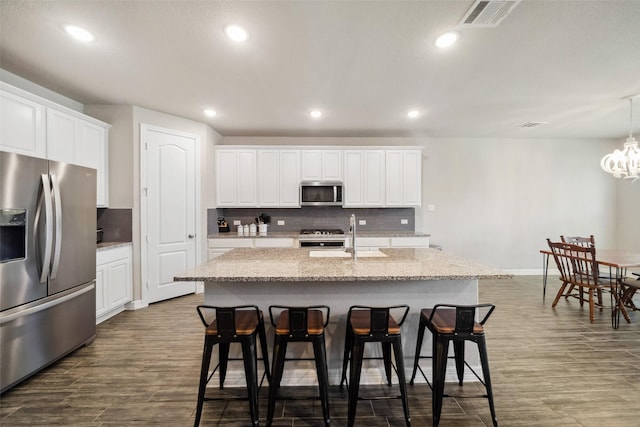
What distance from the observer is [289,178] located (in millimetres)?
4801

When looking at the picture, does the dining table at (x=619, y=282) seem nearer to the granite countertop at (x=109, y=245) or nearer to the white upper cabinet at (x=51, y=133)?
the granite countertop at (x=109, y=245)

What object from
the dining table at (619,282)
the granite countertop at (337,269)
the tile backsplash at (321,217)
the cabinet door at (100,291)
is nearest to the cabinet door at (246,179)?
the tile backsplash at (321,217)

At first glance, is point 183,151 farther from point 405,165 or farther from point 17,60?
point 405,165

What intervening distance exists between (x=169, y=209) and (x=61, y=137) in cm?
140

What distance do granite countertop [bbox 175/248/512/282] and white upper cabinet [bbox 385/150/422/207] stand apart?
8.06 ft

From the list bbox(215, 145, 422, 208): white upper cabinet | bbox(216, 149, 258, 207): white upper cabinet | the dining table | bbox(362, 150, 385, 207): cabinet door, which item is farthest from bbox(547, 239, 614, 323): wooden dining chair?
bbox(216, 149, 258, 207): white upper cabinet

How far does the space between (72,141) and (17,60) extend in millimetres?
814

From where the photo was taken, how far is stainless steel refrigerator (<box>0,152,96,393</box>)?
1.98 m

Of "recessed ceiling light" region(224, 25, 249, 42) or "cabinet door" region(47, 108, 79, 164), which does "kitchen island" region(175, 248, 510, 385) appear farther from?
"cabinet door" region(47, 108, 79, 164)

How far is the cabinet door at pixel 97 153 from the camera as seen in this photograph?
3.22m

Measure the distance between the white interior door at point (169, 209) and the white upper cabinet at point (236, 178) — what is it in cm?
54

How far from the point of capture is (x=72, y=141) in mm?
3090

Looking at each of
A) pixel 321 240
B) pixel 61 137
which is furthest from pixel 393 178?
pixel 61 137

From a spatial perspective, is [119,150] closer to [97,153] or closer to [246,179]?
[97,153]
